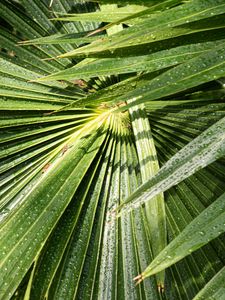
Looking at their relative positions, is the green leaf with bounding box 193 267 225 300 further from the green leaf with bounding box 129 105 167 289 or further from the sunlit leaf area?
the green leaf with bounding box 129 105 167 289

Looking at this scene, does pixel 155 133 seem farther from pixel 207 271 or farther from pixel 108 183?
pixel 207 271

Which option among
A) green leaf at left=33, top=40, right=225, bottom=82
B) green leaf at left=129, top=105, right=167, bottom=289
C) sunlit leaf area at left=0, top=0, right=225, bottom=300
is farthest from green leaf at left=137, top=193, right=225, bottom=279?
green leaf at left=33, top=40, right=225, bottom=82

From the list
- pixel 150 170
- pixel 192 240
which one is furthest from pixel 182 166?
pixel 150 170

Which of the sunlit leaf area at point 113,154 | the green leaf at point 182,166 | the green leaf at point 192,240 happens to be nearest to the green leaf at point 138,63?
the sunlit leaf area at point 113,154

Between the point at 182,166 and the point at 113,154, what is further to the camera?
the point at 113,154

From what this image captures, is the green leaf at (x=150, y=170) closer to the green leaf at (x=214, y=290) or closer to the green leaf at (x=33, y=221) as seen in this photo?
the green leaf at (x=33, y=221)

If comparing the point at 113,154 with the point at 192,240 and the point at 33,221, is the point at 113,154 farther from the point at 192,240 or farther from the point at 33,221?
the point at 192,240

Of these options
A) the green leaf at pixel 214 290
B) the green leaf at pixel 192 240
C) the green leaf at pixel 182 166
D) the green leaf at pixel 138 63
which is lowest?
the green leaf at pixel 214 290

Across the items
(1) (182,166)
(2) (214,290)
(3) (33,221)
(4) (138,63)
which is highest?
(4) (138,63)
